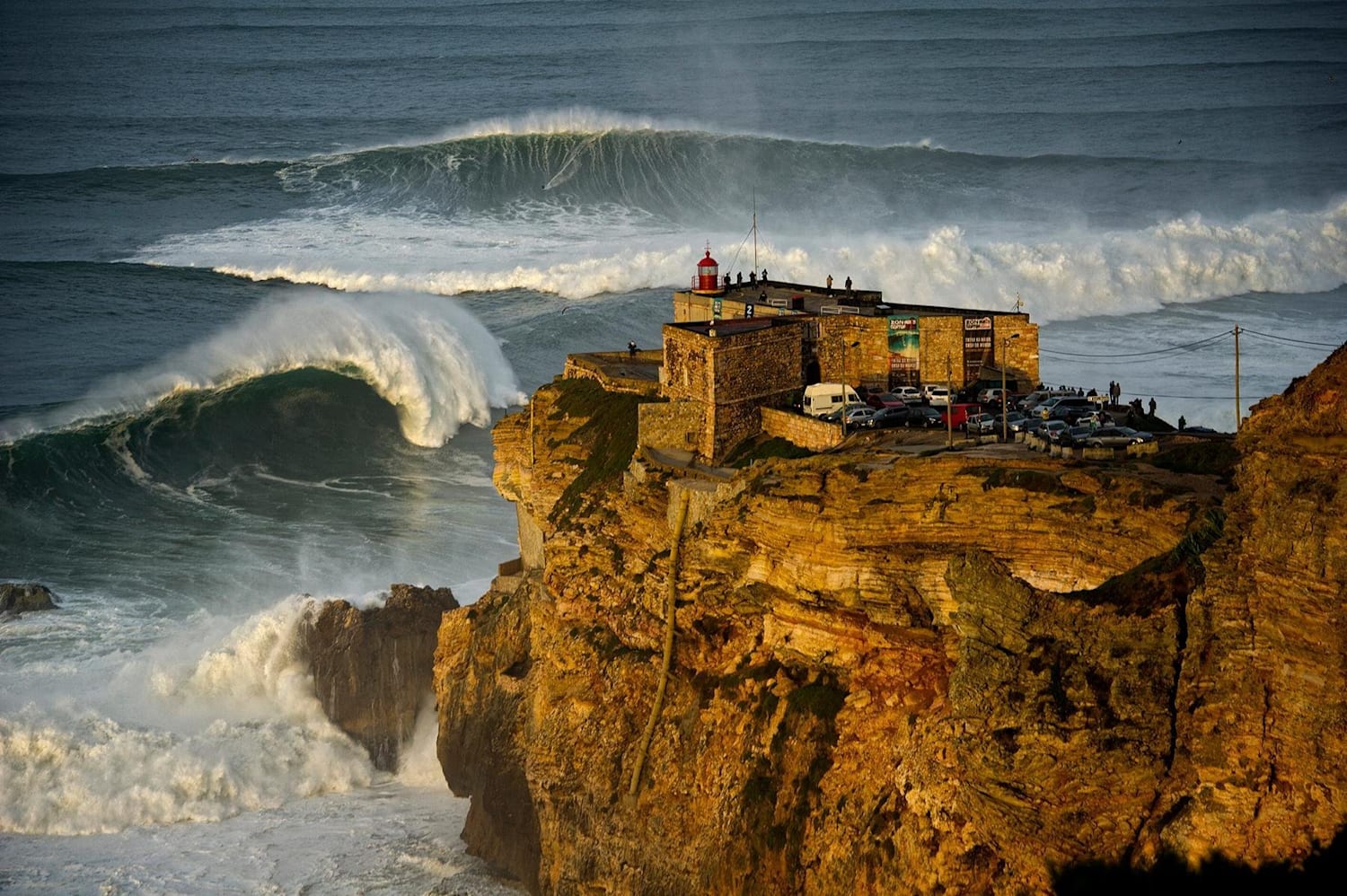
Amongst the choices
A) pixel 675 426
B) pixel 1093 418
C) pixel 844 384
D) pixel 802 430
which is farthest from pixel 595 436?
pixel 1093 418

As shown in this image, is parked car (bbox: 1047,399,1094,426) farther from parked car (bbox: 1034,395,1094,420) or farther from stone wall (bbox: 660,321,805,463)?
stone wall (bbox: 660,321,805,463)

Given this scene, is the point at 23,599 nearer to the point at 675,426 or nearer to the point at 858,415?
the point at 675,426

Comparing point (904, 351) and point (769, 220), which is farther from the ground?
point (769, 220)

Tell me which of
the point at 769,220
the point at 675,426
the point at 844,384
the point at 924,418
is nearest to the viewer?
the point at 844,384

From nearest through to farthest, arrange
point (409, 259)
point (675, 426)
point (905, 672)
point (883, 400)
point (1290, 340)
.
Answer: point (905, 672) → point (675, 426) → point (883, 400) → point (1290, 340) → point (409, 259)

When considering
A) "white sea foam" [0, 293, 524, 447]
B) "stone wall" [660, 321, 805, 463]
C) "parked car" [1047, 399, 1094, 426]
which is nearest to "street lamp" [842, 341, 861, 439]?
"stone wall" [660, 321, 805, 463]

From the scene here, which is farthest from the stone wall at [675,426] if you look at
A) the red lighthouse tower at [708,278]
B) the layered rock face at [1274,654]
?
the layered rock face at [1274,654]
